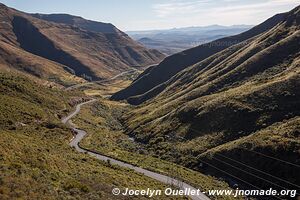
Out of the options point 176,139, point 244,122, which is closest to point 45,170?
point 244,122

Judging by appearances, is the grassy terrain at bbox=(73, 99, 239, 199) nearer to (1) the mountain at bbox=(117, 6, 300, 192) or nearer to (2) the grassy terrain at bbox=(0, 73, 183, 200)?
(1) the mountain at bbox=(117, 6, 300, 192)

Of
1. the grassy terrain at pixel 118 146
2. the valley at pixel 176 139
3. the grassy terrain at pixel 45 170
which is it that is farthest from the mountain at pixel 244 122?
the grassy terrain at pixel 45 170

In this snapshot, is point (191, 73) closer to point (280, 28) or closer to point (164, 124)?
point (280, 28)

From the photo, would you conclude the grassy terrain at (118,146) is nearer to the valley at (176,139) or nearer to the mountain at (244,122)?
A: the valley at (176,139)

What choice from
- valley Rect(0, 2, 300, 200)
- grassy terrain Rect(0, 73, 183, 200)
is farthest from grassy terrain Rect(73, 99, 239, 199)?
grassy terrain Rect(0, 73, 183, 200)

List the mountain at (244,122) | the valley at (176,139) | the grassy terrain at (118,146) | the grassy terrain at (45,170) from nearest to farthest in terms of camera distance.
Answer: the grassy terrain at (45,170) → the valley at (176,139) → the mountain at (244,122) → the grassy terrain at (118,146)

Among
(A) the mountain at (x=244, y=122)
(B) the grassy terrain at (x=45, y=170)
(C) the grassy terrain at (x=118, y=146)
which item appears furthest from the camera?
(C) the grassy terrain at (x=118, y=146)

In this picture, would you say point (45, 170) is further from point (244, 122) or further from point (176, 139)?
point (176, 139)
